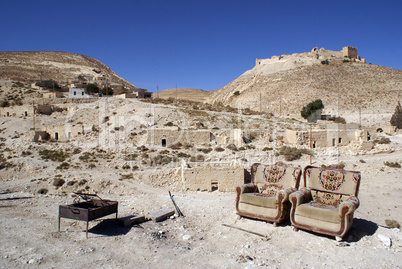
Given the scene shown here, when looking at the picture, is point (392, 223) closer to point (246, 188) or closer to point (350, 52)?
point (246, 188)

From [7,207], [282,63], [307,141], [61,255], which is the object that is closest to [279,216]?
[61,255]

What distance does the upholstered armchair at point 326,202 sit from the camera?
5168 mm

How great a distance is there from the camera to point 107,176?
14.2m

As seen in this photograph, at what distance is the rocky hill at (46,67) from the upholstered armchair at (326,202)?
53.4m

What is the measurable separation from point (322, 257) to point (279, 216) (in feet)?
4.40

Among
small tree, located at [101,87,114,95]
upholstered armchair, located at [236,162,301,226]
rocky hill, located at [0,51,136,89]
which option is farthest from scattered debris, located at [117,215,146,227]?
rocky hill, located at [0,51,136,89]

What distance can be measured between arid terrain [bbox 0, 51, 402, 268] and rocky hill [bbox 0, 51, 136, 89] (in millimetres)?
25665

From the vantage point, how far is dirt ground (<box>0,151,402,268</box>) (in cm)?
439

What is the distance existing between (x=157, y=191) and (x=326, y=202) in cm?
690

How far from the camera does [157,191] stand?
11266mm

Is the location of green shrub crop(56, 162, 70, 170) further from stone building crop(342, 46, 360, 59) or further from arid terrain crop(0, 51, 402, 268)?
stone building crop(342, 46, 360, 59)

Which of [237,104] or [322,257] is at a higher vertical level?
[237,104]

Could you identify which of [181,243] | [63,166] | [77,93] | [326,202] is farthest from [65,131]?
[326,202]

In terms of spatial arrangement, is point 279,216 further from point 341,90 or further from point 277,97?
point 341,90
